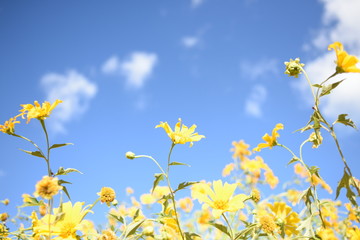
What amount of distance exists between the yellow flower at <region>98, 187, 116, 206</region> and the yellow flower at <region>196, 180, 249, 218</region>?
1.54 feet

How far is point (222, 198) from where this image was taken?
4.46 ft

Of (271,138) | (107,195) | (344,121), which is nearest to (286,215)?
(271,138)

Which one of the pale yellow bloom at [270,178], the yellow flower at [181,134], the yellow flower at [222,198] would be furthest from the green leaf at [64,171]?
the pale yellow bloom at [270,178]

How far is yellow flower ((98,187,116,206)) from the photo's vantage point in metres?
1.40

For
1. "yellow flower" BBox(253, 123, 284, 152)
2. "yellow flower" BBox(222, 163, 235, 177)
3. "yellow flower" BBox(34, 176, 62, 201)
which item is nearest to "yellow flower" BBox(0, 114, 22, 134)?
"yellow flower" BBox(34, 176, 62, 201)

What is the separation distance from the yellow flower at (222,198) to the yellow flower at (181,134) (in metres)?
0.24

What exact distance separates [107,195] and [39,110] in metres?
0.55

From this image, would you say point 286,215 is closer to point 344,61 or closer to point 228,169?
point 344,61

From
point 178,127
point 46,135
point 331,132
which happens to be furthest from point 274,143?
point 46,135

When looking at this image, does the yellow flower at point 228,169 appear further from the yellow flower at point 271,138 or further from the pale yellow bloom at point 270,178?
the yellow flower at point 271,138

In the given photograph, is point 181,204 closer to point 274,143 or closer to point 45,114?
point 274,143

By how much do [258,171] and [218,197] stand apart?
2326 millimetres

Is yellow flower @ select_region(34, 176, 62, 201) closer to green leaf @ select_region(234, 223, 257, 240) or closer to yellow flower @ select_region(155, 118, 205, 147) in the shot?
yellow flower @ select_region(155, 118, 205, 147)

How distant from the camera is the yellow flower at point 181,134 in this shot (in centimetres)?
128
